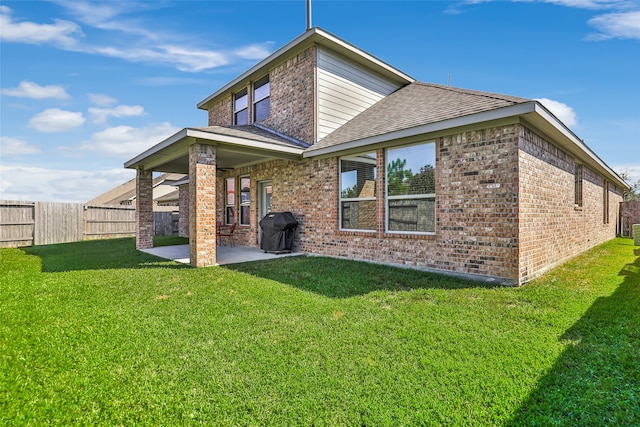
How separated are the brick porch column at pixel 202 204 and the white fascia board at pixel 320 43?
4372 millimetres

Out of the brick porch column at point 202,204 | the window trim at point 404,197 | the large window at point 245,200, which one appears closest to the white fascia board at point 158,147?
the brick porch column at point 202,204

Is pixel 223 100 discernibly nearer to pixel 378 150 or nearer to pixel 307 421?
pixel 378 150

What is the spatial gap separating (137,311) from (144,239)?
8.12 metres

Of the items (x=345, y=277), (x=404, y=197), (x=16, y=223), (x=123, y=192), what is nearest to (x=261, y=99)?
(x=404, y=197)

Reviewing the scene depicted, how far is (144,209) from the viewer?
37.6 feet

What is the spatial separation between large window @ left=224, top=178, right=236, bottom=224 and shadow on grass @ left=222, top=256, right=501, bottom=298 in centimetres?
495

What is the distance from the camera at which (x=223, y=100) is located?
1363 cm

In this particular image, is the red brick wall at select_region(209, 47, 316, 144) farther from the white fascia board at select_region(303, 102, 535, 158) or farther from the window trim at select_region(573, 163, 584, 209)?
the window trim at select_region(573, 163, 584, 209)

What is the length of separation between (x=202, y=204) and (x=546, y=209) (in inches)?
299

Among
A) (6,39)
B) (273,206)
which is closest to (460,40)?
(273,206)

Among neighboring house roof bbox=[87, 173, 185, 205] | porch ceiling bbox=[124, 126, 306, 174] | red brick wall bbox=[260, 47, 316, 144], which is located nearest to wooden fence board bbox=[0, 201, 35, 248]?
porch ceiling bbox=[124, 126, 306, 174]

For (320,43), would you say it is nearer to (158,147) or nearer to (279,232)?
(158,147)

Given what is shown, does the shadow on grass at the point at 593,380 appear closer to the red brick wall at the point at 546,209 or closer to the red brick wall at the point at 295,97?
the red brick wall at the point at 546,209

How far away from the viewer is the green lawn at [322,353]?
2209 mm
